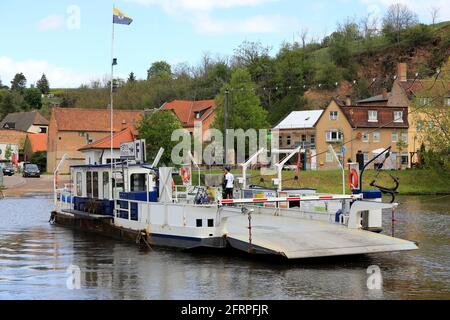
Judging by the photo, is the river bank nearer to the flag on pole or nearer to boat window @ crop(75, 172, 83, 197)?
boat window @ crop(75, 172, 83, 197)

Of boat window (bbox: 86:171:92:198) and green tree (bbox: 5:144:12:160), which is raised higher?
green tree (bbox: 5:144:12:160)

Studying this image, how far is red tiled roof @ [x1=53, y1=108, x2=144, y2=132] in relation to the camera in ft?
339

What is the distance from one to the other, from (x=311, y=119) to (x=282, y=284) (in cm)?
7424

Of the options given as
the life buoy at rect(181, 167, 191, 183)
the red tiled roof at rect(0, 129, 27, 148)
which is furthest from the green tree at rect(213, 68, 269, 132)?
the red tiled roof at rect(0, 129, 27, 148)

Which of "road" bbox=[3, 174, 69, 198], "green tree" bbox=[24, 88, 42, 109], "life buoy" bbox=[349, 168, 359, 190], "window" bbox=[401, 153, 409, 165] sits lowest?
"road" bbox=[3, 174, 69, 198]

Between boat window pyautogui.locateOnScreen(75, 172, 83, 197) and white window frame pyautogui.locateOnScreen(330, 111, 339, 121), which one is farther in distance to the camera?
white window frame pyautogui.locateOnScreen(330, 111, 339, 121)

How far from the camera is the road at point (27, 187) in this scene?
6400cm

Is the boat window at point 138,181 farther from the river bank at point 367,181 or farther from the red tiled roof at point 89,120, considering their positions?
the red tiled roof at point 89,120

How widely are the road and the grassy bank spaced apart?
15531 millimetres

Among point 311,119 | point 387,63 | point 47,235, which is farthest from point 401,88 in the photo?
point 47,235

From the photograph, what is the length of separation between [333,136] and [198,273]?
215ft

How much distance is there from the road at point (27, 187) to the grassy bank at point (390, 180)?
1553cm

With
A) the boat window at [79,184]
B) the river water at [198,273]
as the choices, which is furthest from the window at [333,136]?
the river water at [198,273]
